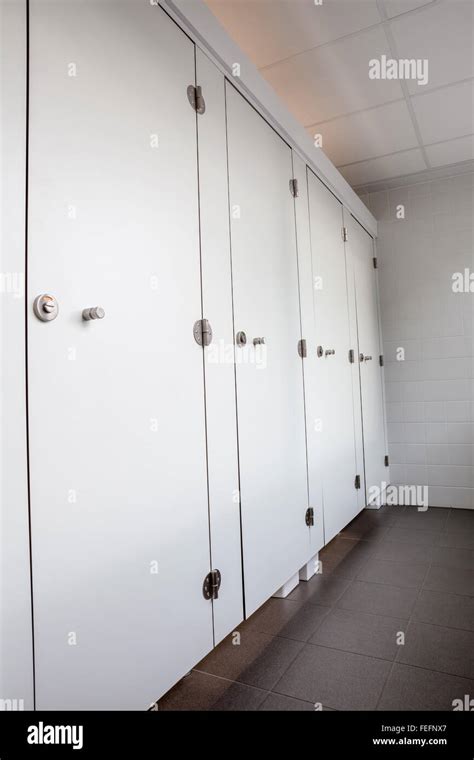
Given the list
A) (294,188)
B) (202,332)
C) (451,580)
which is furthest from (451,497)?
(202,332)

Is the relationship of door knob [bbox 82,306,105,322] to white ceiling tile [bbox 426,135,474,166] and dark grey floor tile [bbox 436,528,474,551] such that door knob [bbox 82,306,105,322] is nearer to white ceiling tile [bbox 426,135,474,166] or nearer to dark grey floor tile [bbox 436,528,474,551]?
dark grey floor tile [bbox 436,528,474,551]

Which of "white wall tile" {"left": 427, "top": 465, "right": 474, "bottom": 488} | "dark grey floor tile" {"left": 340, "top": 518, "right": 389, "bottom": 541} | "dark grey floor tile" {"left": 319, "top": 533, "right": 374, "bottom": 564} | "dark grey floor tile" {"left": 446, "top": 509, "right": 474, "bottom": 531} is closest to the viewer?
"dark grey floor tile" {"left": 319, "top": 533, "right": 374, "bottom": 564}

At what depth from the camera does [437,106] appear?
2822 millimetres

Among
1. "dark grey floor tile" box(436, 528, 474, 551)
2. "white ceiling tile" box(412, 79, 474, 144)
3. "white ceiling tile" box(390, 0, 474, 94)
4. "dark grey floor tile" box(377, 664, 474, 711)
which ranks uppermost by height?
"white ceiling tile" box(412, 79, 474, 144)

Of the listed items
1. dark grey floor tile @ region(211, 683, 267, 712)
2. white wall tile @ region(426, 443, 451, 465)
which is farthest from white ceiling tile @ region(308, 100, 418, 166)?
dark grey floor tile @ region(211, 683, 267, 712)

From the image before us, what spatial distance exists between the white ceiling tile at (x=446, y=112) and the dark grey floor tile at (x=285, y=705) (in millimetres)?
3124

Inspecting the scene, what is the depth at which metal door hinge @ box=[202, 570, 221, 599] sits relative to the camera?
1.45m

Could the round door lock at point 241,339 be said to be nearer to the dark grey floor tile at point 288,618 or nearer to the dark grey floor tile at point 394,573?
the dark grey floor tile at point 288,618

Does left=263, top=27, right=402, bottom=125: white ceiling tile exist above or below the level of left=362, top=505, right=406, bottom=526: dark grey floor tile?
above

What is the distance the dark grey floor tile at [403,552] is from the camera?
2.58 m

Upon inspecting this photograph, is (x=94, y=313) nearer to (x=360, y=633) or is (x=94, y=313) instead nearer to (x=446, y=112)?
(x=360, y=633)

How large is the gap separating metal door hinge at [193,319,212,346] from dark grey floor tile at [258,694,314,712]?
1.14m

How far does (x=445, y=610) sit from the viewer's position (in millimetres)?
1969

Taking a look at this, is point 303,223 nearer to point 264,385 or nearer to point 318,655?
point 264,385
